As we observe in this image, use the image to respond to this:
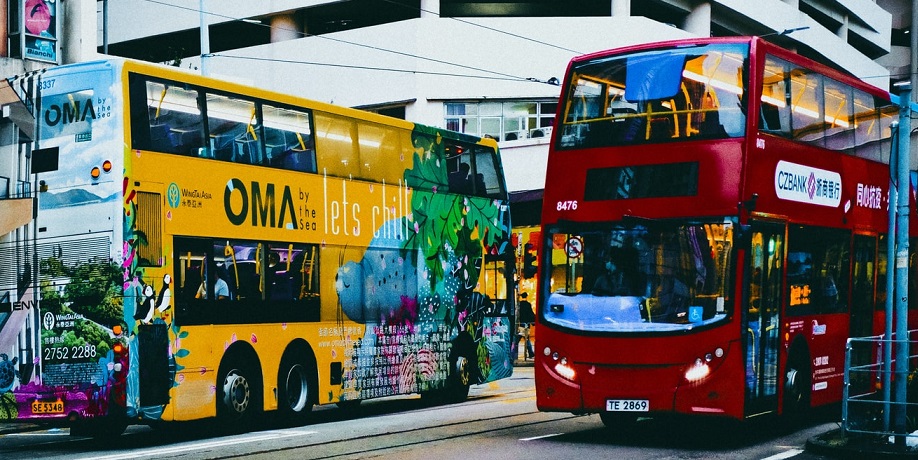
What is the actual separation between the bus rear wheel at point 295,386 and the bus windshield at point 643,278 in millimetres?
3795

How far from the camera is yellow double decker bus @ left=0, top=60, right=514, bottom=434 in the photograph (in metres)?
12.7

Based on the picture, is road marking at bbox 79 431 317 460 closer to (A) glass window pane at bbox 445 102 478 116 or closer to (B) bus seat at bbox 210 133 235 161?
(B) bus seat at bbox 210 133 235 161

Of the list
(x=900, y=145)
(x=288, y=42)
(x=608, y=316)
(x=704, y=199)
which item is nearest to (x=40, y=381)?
(x=608, y=316)

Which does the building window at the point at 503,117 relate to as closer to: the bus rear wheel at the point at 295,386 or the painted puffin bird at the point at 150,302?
the bus rear wheel at the point at 295,386

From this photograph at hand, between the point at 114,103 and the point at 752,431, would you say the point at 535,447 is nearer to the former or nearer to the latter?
the point at 752,431

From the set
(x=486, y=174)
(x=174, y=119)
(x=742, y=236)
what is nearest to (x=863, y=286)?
(x=742, y=236)

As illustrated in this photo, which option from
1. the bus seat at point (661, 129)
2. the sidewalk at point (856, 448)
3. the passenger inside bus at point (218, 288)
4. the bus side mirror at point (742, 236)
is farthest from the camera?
the passenger inside bus at point (218, 288)

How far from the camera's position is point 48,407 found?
1282cm

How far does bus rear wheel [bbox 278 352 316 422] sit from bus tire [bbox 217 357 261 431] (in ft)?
1.46

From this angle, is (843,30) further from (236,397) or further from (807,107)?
(236,397)

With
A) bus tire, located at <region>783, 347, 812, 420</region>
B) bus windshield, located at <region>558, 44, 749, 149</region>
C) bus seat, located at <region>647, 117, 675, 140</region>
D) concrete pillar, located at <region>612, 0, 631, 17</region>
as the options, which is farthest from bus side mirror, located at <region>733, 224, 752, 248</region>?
concrete pillar, located at <region>612, 0, 631, 17</region>

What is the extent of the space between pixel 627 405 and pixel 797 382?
2.65m

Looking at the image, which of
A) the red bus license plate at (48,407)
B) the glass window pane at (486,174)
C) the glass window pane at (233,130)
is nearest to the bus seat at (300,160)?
the glass window pane at (233,130)

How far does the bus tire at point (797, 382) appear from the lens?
13.5 metres
